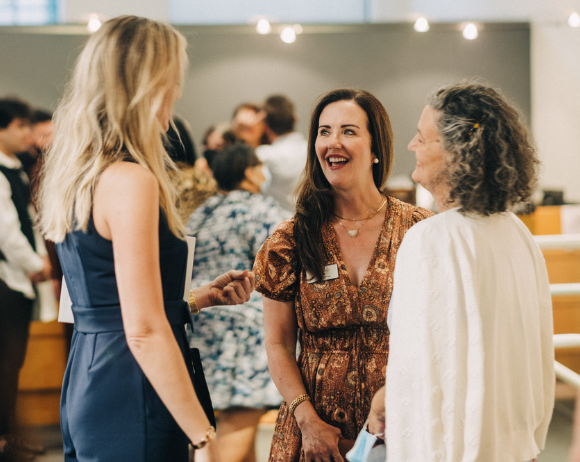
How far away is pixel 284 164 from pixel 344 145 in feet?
Result: 7.96

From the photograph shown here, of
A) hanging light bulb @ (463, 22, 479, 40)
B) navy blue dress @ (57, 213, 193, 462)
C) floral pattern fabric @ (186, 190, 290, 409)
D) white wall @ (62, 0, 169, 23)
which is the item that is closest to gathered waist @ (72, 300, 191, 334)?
navy blue dress @ (57, 213, 193, 462)

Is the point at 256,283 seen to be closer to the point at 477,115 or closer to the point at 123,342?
the point at 123,342

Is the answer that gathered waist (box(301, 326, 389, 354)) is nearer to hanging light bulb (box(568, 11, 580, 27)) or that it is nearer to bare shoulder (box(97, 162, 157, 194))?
bare shoulder (box(97, 162, 157, 194))

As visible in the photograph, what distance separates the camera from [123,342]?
1.12m

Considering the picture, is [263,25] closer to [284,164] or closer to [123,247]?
[284,164]

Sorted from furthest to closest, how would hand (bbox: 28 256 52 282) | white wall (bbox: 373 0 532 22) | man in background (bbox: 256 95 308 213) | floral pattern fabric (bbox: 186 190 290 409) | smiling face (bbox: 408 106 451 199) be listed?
white wall (bbox: 373 0 532 22), man in background (bbox: 256 95 308 213), hand (bbox: 28 256 52 282), floral pattern fabric (bbox: 186 190 290 409), smiling face (bbox: 408 106 451 199)

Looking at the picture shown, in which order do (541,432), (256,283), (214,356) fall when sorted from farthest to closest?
(214,356) → (256,283) → (541,432)

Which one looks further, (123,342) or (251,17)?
(251,17)

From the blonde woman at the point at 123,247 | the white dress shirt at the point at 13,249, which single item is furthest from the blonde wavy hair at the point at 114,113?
the white dress shirt at the point at 13,249

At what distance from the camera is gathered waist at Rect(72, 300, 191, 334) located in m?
1.12

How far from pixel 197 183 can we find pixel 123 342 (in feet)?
5.93

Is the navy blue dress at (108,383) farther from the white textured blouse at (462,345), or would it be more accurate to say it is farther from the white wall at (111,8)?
the white wall at (111,8)

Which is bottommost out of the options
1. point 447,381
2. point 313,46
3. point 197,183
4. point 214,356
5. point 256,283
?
point 214,356

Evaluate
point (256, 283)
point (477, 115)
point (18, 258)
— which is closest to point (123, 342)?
point (256, 283)
